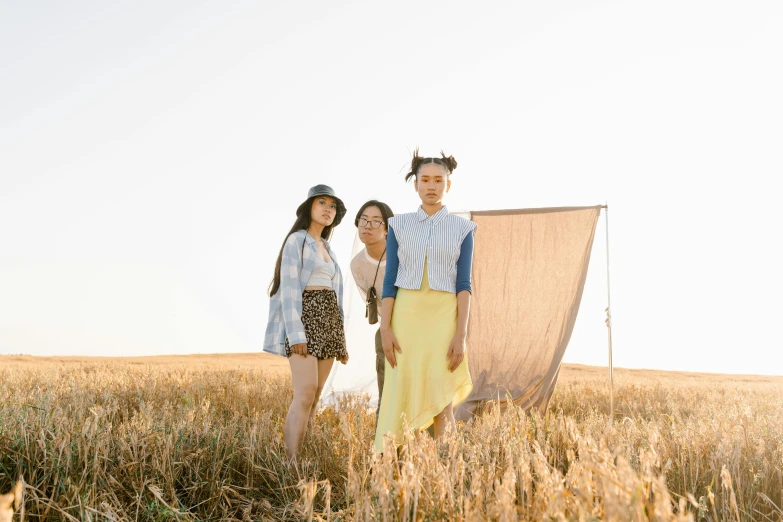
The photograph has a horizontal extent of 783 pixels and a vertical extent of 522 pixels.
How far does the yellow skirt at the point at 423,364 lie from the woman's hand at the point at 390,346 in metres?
0.02

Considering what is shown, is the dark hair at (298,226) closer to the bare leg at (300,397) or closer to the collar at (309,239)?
the collar at (309,239)

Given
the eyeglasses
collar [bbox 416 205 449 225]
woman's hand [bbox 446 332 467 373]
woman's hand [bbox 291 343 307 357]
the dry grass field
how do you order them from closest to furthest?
the dry grass field, woman's hand [bbox 446 332 467 373], collar [bbox 416 205 449 225], woman's hand [bbox 291 343 307 357], the eyeglasses

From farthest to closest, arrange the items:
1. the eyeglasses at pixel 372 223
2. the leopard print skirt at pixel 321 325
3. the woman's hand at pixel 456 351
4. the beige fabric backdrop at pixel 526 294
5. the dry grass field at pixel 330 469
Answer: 1. the beige fabric backdrop at pixel 526 294
2. the eyeglasses at pixel 372 223
3. the leopard print skirt at pixel 321 325
4. the woman's hand at pixel 456 351
5. the dry grass field at pixel 330 469

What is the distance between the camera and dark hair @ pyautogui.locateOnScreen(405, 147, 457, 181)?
3.27 metres

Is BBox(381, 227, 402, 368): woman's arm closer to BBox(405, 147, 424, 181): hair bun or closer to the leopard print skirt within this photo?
BBox(405, 147, 424, 181): hair bun

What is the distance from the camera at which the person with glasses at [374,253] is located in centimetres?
428

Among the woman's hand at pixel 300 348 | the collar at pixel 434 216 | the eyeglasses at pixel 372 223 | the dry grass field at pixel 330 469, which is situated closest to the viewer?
the dry grass field at pixel 330 469

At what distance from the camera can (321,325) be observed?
3705 millimetres

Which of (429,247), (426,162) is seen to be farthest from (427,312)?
(426,162)

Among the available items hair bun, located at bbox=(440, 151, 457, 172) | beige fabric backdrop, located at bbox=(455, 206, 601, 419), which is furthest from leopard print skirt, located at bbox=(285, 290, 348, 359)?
beige fabric backdrop, located at bbox=(455, 206, 601, 419)

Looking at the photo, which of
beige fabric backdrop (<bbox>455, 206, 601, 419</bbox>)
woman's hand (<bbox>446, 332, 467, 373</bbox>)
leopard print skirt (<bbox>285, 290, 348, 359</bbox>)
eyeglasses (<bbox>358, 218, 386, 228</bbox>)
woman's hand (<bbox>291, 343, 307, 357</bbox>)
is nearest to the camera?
woman's hand (<bbox>446, 332, 467, 373</bbox>)

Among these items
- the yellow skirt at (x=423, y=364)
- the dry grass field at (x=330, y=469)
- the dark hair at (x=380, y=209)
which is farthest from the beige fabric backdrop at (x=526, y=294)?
the yellow skirt at (x=423, y=364)

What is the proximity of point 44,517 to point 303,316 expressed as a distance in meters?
1.64

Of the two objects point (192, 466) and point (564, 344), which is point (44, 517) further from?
point (564, 344)
